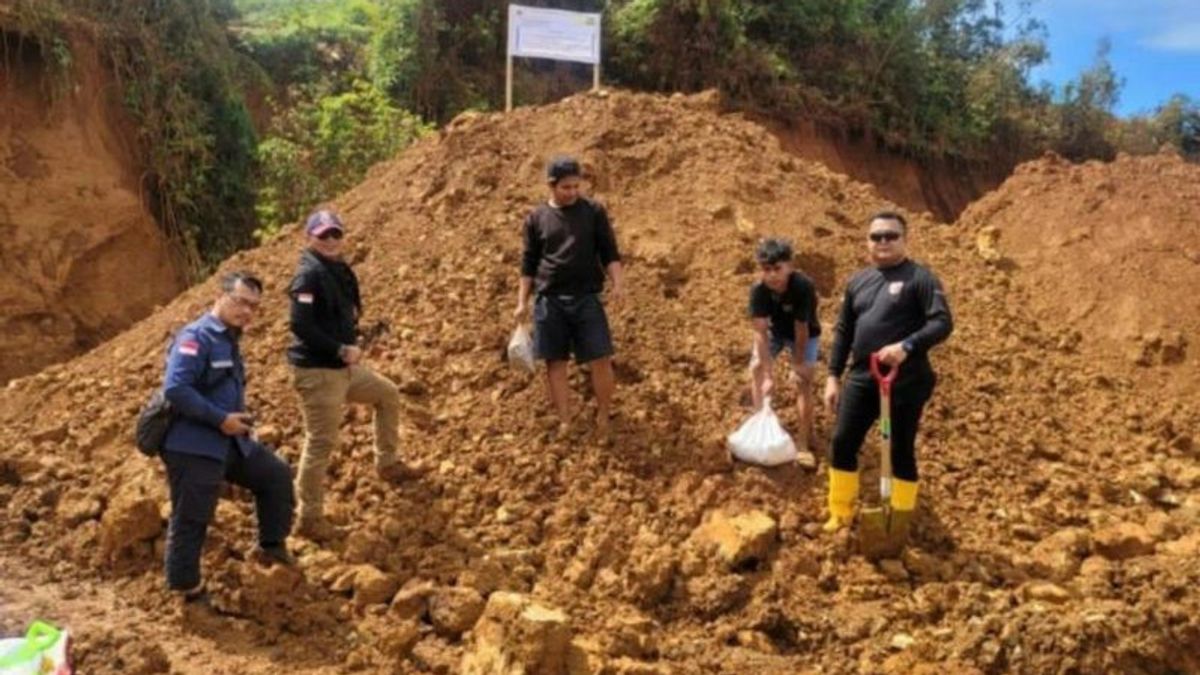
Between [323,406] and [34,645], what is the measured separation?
63.2 inches

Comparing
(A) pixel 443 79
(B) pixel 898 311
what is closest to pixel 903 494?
(B) pixel 898 311

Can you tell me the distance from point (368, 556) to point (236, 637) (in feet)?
2.30

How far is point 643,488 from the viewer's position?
5.54m

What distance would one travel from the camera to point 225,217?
36.9 ft

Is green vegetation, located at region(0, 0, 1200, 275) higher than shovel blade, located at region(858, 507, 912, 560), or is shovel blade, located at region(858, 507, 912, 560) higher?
green vegetation, located at region(0, 0, 1200, 275)

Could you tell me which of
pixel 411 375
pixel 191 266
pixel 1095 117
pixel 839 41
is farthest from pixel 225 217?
pixel 1095 117

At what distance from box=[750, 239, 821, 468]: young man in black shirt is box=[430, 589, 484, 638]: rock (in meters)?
1.84

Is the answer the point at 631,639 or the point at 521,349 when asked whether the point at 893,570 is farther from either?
the point at 521,349

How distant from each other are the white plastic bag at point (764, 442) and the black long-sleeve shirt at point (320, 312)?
6.51 feet

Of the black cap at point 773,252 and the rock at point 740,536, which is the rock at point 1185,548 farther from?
the black cap at point 773,252

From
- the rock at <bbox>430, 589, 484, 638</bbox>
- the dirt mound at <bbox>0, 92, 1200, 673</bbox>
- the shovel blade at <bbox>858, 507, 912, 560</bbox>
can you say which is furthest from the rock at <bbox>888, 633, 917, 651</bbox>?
the rock at <bbox>430, 589, 484, 638</bbox>

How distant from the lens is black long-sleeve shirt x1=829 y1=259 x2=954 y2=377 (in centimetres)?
463

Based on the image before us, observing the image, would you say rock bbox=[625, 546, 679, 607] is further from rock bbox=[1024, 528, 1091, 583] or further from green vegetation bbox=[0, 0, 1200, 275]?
green vegetation bbox=[0, 0, 1200, 275]

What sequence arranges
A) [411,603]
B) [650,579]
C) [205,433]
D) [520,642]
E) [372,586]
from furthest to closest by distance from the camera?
[650,579] → [372,586] → [411,603] → [205,433] → [520,642]
